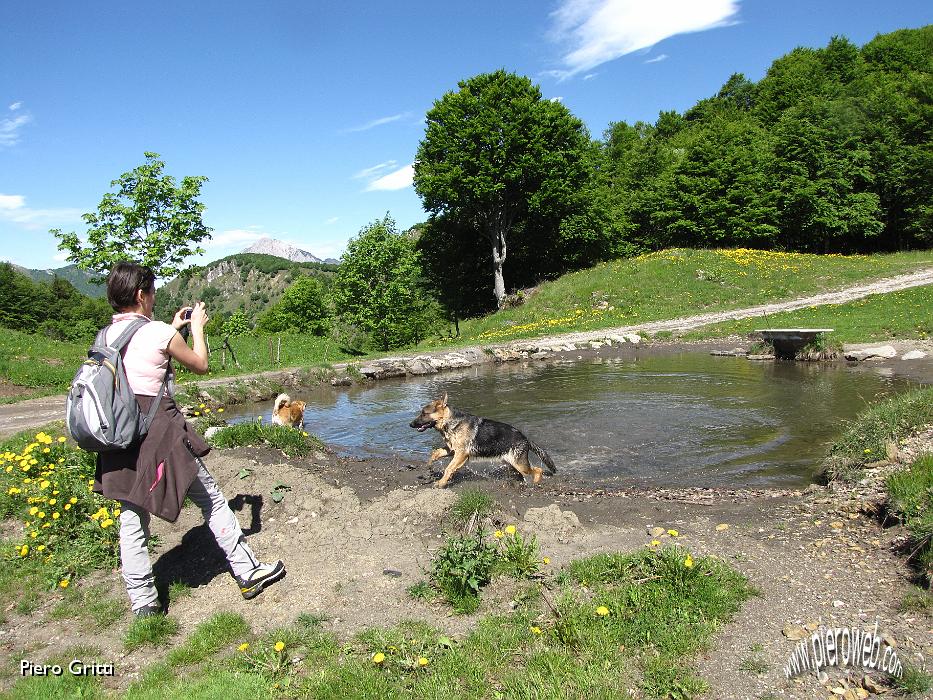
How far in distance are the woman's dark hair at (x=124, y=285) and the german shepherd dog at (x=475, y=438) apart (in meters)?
4.87

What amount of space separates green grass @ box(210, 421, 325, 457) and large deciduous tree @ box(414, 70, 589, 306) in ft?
98.3

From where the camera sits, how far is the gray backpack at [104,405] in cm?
435

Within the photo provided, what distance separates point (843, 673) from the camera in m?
3.76

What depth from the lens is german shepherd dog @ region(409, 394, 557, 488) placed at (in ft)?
29.5

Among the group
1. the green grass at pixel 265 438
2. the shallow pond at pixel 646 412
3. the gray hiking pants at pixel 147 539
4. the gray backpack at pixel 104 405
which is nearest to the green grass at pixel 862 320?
the shallow pond at pixel 646 412

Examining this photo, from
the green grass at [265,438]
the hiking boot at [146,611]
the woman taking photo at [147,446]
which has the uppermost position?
the woman taking photo at [147,446]

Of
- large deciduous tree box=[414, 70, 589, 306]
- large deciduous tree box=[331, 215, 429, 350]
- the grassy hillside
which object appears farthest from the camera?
→ large deciduous tree box=[414, 70, 589, 306]

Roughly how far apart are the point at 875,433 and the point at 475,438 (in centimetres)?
576

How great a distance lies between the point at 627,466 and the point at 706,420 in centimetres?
369

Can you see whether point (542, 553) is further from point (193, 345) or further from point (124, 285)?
point (124, 285)

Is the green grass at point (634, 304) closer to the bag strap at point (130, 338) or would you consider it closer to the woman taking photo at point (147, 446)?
the woman taking photo at point (147, 446)

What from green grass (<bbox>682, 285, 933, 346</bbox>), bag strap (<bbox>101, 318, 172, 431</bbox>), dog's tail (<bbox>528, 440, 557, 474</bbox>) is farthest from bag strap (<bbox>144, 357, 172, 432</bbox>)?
green grass (<bbox>682, 285, 933, 346</bbox>)

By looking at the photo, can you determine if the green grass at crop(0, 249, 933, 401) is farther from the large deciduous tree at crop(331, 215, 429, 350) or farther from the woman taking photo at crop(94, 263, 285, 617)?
the woman taking photo at crop(94, 263, 285, 617)

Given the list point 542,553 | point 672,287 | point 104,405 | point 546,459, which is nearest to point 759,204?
point 672,287
